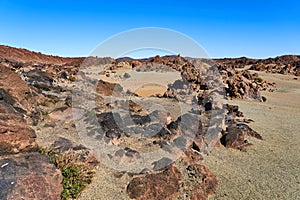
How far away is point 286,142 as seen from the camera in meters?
8.80

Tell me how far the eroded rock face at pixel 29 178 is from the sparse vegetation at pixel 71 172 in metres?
0.18

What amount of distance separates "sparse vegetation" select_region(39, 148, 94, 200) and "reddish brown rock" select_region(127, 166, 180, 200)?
0.81 m

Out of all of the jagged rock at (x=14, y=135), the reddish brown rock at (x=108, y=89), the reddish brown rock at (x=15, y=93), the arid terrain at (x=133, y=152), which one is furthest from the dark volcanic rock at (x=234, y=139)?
the reddish brown rock at (x=108, y=89)

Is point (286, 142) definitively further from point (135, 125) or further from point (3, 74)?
point (3, 74)

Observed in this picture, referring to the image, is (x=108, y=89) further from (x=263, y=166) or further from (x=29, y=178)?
(x=29, y=178)

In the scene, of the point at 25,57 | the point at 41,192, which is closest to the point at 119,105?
the point at 41,192

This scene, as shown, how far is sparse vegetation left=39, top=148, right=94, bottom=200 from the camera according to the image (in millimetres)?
4867

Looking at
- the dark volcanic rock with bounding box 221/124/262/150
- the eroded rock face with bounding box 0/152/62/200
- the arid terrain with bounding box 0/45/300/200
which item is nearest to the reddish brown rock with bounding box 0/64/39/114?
the arid terrain with bounding box 0/45/300/200

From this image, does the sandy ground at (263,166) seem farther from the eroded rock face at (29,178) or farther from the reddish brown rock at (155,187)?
the eroded rock face at (29,178)

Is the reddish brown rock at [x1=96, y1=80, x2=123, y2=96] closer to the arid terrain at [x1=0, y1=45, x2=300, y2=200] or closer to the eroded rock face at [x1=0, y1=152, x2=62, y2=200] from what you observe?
the arid terrain at [x1=0, y1=45, x2=300, y2=200]

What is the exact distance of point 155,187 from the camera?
202 inches

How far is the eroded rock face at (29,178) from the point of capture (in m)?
4.12

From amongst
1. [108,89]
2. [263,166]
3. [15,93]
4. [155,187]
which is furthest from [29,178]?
[108,89]

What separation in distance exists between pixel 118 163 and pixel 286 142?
17.7 feet
